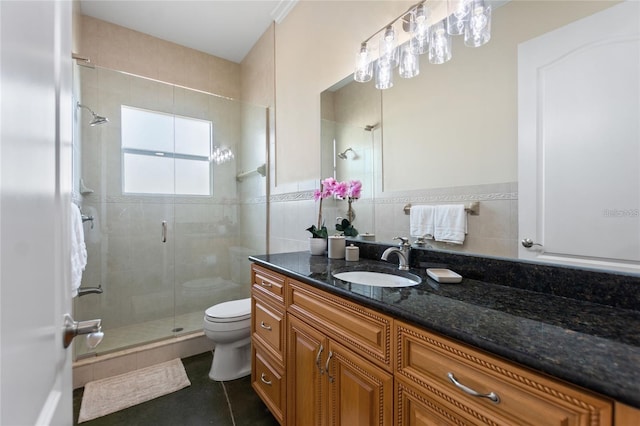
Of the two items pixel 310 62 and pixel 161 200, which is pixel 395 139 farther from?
pixel 161 200

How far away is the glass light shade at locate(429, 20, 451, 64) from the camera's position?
1.32m

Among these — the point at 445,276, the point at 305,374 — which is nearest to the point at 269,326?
the point at 305,374

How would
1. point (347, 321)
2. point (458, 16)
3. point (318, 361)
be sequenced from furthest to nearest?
point (458, 16), point (318, 361), point (347, 321)

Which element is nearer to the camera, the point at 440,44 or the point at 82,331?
the point at 82,331

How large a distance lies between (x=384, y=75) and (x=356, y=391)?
5.14 feet

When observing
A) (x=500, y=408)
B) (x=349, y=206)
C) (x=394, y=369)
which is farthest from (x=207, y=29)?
(x=500, y=408)

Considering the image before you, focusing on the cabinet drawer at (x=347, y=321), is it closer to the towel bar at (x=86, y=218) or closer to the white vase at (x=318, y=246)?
the white vase at (x=318, y=246)

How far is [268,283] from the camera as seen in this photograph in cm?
153

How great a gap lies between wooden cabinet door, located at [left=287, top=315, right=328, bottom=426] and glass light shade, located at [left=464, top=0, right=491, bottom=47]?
1.41m

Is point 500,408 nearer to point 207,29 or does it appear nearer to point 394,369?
point 394,369

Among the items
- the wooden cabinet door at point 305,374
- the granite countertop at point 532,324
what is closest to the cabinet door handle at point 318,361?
the wooden cabinet door at point 305,374

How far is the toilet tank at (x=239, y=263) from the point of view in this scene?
309 centimetres

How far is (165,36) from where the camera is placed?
2.90 m

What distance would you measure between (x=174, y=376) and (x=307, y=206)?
1.55 m
